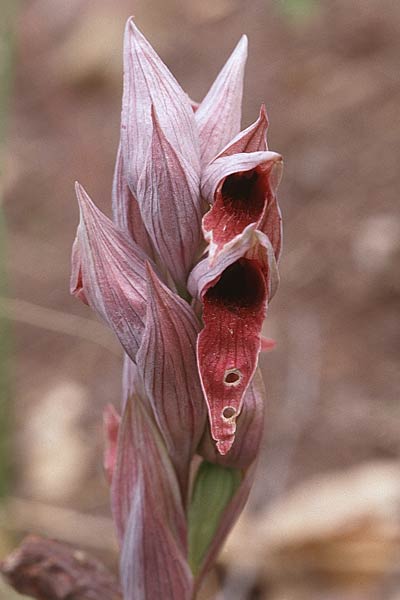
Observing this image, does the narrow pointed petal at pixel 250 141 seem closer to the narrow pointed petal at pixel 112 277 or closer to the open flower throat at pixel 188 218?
the open flower throat at pixel 188 218

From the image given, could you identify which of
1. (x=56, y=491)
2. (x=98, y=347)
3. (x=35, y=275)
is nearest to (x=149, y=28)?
(x=35, y=275)

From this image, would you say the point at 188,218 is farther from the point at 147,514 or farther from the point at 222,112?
the point at 147,514

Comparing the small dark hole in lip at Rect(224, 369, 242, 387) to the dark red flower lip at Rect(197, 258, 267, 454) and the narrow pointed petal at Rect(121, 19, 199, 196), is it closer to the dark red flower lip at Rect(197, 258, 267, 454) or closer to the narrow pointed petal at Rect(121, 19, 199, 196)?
the dark red flower lip at Rect(197, 258, 267, 454)

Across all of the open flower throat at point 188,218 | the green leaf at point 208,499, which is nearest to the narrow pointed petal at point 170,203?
the open flower throat at point 188,218

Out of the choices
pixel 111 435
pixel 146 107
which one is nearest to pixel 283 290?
A: pixel 111 435

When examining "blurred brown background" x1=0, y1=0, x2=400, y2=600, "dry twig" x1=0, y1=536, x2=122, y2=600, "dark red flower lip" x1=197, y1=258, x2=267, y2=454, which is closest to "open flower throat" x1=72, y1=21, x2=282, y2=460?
"dark red flower lip" x1=197, y1=258, x2=267, y2=454

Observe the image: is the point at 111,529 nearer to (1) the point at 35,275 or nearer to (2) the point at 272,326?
(2) the point at 272,326
